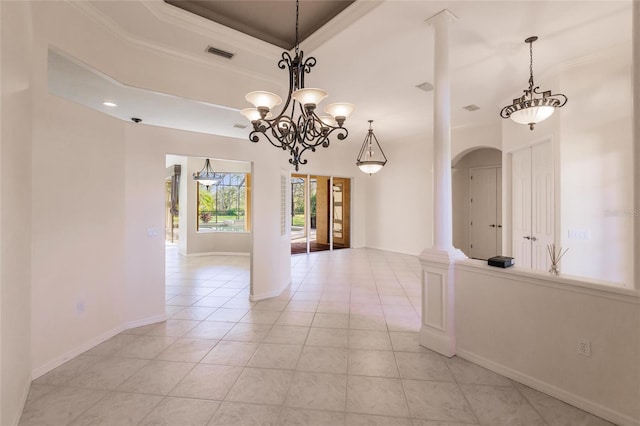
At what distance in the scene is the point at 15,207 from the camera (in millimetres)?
1986

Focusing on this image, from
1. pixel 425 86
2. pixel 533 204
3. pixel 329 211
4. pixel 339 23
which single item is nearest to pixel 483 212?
pixel 533 204

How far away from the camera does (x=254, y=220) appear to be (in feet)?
14.3

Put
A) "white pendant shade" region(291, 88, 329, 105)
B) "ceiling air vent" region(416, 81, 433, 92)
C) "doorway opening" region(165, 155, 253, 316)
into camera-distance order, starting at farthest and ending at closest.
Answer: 1. "doorway opening" region(165, 155, 253, 316)
2. "ceiling air vent" region(416, 81, 433, 92)
3. "white pendant shade" region(291, 88, 329, 105)

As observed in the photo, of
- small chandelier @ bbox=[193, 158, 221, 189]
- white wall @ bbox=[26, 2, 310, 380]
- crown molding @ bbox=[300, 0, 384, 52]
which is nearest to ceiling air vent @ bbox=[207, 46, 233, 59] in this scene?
white wall @ bbox=[26, 2, 310, 380]

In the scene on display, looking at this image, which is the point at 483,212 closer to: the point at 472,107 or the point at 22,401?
the point at 472,107

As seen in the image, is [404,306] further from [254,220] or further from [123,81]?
[123,81]

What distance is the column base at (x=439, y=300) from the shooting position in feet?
9.39

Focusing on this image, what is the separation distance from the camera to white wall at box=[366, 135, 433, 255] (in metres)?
7.96

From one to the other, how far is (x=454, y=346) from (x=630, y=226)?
8.65 feet

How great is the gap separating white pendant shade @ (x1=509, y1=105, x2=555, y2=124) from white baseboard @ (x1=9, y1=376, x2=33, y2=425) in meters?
5.38

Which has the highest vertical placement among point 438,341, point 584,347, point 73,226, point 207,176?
point 207,176

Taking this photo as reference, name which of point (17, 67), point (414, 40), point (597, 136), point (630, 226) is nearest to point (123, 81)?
point (17, 67)

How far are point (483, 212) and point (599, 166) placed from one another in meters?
4.36

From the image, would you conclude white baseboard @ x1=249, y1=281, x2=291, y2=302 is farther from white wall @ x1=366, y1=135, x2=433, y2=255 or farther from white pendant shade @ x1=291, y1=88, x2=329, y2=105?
white wall @ x1=366, y1=135, x2=433, y2=255
